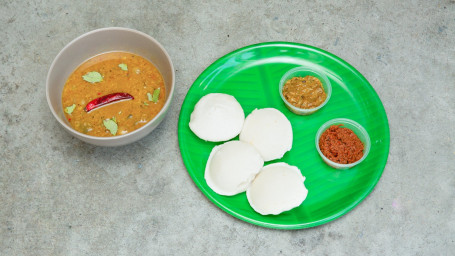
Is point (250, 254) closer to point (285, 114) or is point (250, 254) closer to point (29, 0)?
point (285, 114)

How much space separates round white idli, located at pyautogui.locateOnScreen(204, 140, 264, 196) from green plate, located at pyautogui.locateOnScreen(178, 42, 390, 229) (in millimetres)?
43

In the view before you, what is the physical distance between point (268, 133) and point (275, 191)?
25 centimetres

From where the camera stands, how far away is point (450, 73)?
2.26m

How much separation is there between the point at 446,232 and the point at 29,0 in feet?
7.77

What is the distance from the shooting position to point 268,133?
1.87 meters

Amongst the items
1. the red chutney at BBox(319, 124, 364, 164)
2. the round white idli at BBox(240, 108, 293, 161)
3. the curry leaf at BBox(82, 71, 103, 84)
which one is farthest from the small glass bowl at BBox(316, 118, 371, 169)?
the curry leaf at BBox(82, 71, 103, 84)

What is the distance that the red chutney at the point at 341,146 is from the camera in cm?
190

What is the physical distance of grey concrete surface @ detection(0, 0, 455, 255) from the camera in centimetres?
189

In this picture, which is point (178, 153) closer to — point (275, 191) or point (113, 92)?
point (113, 92)

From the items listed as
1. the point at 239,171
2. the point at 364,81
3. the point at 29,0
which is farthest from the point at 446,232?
the point at 29,0

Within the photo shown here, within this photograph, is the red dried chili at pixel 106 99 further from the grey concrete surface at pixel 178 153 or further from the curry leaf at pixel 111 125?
the grey concrete surface at pixel 178 153

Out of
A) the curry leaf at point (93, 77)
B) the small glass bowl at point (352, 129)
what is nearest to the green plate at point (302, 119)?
the small glass bowl at point (352, 129)

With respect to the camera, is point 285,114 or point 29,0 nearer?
point 285,114

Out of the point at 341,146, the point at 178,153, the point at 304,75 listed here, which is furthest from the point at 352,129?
the point at 178,153
